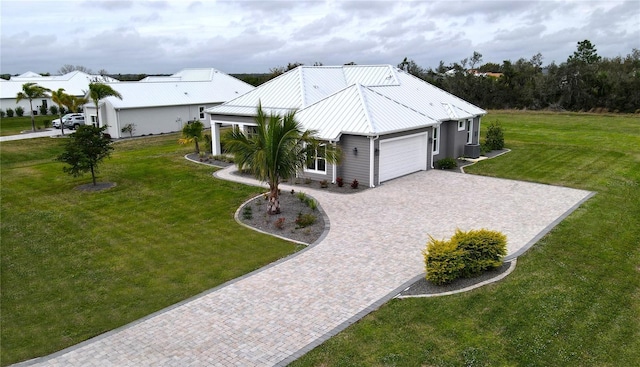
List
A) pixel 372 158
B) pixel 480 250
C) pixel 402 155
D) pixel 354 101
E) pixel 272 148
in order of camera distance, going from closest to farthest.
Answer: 1. pixel 480 250
2. pixel 272 148
3. pixel 372 158
4. pixel 402 155
5. pixel 354 101

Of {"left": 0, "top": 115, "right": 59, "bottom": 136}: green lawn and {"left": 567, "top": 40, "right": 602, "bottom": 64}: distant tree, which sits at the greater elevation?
{"left": 567, "top": 40, "right": 602, "bottom": 64}: distant tree

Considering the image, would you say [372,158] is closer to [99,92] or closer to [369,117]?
[369,117]

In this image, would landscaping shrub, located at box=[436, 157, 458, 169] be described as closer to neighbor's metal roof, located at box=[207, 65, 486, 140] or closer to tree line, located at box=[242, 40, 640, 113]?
neighbor's metal roof, located at box=[207, 65, 486, 140]

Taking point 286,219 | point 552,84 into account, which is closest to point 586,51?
point 552,84

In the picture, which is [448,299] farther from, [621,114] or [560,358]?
[621,114]

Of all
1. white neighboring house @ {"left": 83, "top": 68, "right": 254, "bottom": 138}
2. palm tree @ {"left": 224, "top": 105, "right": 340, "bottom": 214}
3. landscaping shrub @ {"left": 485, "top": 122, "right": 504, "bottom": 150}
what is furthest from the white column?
landscaping shrub @ {"left": 485, "top": 122, "right": 504, "bottom": 150}

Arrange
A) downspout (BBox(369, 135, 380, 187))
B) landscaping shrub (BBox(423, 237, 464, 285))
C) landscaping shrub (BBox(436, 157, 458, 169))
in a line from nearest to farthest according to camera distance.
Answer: landscaping shrub (BBox(423, 237, 464, 285)) < downspout (BBox(369, 135, 380, 187)) < landscaping shrub (BBox(436, 157, 458, 169))
